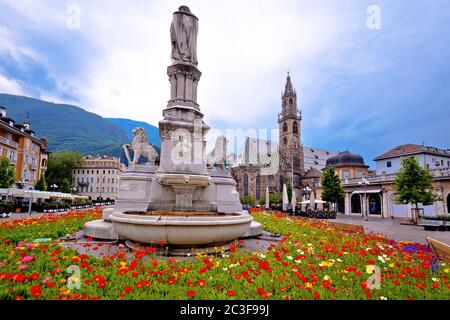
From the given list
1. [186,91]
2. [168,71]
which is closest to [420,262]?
[186,91]

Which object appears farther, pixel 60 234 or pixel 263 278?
pixel 60 234

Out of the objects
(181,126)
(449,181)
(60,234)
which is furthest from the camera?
(449,181)

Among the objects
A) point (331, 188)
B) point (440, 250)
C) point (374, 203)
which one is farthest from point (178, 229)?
point (374, 203)

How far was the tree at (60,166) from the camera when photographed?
74562 millimetres

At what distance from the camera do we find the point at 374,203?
127 ft

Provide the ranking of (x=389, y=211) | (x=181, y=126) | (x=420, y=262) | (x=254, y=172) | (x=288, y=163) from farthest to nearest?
1. (x=288, y=163)
2. (x=254, y=172)
3. (x=389, y=211)
4. (x=181, y=126)
5. (x=420, y=262)

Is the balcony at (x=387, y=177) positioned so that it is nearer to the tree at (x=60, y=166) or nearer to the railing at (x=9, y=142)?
the railing at (x=9, y=142)

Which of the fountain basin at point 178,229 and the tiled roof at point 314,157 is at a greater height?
the tiled roof at point 314,157

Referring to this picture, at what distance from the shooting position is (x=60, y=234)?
8664 mm

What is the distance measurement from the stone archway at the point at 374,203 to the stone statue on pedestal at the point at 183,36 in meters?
37.6

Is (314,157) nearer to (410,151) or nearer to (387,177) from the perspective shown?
(410,151)

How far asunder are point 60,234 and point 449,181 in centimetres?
3683

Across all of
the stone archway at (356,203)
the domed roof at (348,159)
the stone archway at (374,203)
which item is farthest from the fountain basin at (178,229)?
the domed roof at (348,159)
